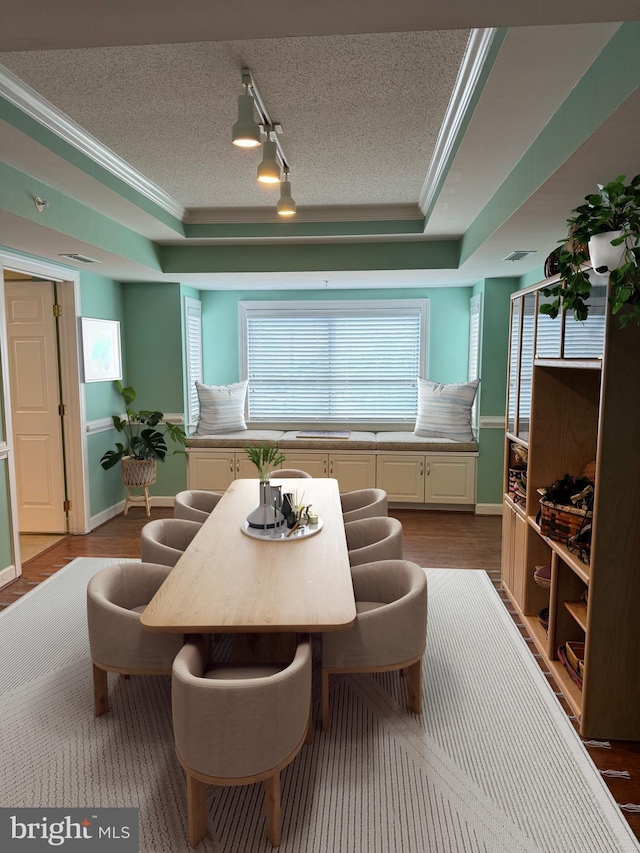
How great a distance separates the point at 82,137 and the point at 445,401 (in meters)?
4.25

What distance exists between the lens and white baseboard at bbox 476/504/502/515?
5930 mm

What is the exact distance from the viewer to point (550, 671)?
117 inches

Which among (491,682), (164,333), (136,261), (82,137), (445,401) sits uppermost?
(82,137)

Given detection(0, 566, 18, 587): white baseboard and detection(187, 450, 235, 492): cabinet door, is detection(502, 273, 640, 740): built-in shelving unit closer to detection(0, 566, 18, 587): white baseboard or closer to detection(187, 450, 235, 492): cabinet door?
detection(187, 450, 235, 492): cabinet door

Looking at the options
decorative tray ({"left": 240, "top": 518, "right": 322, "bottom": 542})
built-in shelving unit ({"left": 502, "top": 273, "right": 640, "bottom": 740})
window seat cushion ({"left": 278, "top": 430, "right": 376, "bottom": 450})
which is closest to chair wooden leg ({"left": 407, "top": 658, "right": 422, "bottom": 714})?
built-in shelving unit ({"left": 502, "top": 273, "right": 640, "bottom": 740})

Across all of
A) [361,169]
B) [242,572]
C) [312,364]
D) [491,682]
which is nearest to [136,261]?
[361,169]

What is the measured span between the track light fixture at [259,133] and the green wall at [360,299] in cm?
303

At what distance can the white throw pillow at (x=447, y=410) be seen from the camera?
6.02 metres

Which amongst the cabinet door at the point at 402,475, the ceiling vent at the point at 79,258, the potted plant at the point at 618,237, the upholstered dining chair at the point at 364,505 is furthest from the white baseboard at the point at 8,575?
the potted plant at the point at 618,237

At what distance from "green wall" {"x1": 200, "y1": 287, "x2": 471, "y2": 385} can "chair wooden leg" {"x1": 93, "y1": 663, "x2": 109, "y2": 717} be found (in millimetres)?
4664

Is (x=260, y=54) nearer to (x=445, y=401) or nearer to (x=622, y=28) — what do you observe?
(x=622, y=28)

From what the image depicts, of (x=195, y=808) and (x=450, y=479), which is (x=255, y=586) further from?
(x=450, y=479)

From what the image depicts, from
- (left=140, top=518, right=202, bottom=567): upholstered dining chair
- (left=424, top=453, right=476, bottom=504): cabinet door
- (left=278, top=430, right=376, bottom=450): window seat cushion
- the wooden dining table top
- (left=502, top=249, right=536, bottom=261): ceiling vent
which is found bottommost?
(left=424, top=453, right=476, bottom=504): cabinet door

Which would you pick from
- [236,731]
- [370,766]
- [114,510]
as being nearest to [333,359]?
[114,510]
